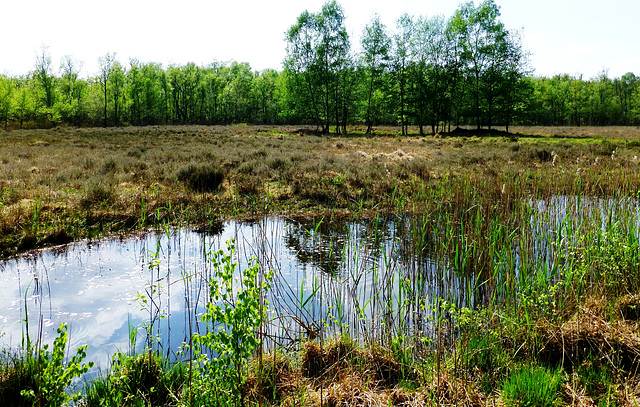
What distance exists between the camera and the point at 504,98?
4006 centimetres

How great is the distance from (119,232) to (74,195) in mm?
2655

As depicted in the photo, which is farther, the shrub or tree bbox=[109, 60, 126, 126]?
tree bbox=[109, 60, 126, 126]

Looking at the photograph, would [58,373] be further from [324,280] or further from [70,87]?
[70,87]

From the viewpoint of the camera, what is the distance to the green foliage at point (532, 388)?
115 inches

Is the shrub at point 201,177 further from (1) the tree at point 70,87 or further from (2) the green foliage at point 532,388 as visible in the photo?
(1) the tree at point 70,87

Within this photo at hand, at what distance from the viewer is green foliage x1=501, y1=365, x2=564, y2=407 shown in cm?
291

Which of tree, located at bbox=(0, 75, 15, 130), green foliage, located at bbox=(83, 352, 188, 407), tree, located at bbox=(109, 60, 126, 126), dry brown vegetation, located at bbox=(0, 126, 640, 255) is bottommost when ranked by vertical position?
green foliage, located at bbox=(83, 352, 188, 407)

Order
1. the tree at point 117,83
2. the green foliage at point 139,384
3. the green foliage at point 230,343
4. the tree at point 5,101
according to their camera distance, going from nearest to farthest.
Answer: the green foliage at point 230,343 < the green foliage at point 139,384 < the tree at point 5,101 < the tree at point 117,83

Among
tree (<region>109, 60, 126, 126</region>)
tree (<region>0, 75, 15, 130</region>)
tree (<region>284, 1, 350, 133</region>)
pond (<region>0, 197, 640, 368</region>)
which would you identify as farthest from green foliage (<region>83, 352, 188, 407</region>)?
tree (<region>109, 60, 126, 126</region>)

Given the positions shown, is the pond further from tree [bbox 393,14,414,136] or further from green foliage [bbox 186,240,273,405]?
tree [bbox 393,14,414,136]

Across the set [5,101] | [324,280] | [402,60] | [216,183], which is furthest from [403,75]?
[5,101]

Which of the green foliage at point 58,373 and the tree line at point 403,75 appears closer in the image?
the green foliage at point 58,373

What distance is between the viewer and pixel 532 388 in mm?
2992

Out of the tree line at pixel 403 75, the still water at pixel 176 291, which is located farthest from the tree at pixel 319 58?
the still water at pixel 176 291
